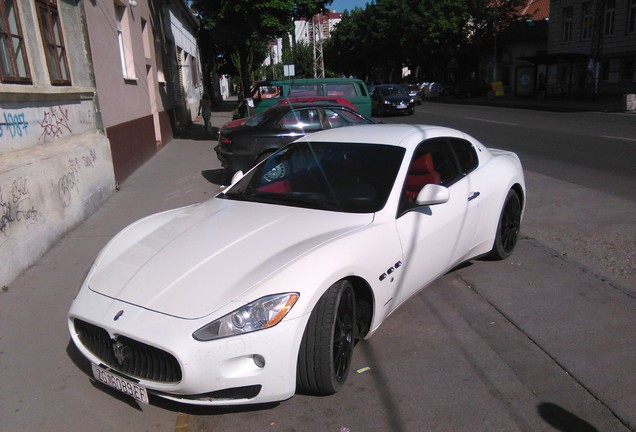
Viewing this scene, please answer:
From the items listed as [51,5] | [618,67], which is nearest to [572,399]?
[51,5]

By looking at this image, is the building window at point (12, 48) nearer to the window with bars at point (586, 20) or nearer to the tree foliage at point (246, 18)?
the tree foliage at point (246, 18)

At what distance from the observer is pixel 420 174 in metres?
4.14

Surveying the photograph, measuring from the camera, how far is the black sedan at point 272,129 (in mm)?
8984

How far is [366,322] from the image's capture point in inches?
130

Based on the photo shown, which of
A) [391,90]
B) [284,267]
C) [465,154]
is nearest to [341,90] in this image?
[465,154]

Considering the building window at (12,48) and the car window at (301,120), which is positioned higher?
the building window at (12,48)

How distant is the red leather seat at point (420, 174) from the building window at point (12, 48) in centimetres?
448

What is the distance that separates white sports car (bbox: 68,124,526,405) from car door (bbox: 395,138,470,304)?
12 millimetres

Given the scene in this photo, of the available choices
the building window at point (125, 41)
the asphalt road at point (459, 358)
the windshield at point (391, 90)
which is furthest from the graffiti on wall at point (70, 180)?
the windshield at point (391, 90)

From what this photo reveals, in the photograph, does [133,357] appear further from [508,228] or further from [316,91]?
[316,91]

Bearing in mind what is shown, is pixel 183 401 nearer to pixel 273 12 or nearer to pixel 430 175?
pixel 430 175

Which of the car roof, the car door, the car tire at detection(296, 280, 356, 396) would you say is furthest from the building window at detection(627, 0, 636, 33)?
the car tire at detection(296, 280, 356, 396)

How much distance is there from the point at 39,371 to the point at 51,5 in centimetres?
587

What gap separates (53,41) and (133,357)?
240 inches
